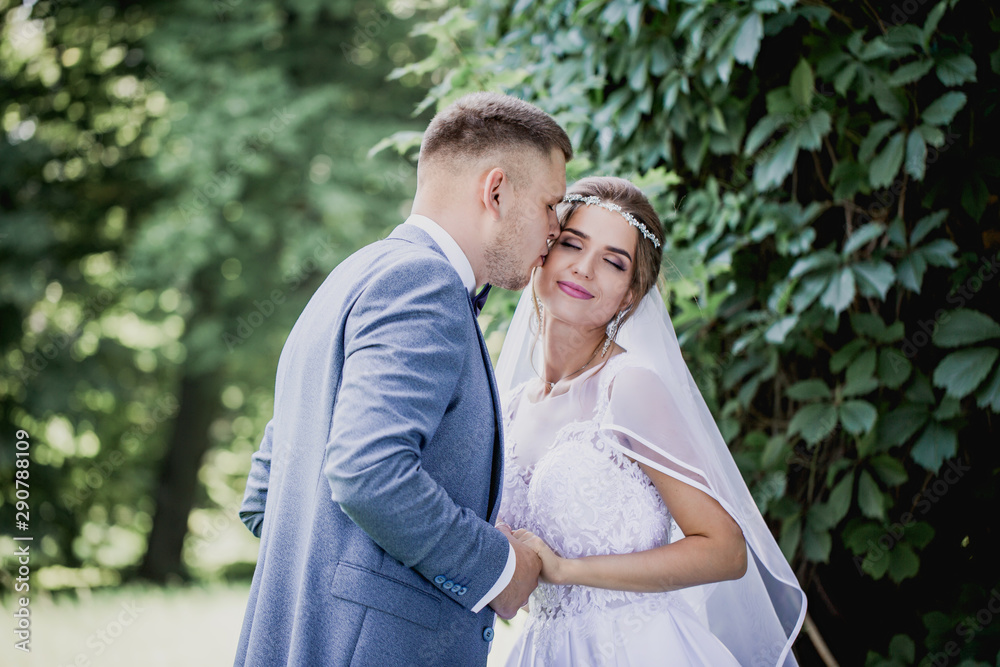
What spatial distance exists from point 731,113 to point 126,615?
17.8 feet

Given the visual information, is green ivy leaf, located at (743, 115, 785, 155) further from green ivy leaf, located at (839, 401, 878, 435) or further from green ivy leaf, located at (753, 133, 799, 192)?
green ivy leaf, located at (839, 401, 878, 435)

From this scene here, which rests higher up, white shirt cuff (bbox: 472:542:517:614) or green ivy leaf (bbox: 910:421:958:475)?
green ivy leaf (bbox: 910:421:958:475)

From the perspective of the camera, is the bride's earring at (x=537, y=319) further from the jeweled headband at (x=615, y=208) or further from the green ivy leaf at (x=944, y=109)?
the green ivy leaf at (x=944, y=109)

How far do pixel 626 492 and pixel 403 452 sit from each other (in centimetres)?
89

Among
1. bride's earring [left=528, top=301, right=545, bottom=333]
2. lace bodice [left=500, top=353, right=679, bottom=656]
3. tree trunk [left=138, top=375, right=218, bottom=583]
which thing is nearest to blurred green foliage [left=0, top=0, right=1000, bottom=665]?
bride's earring [left=528, top=301, right=545, bottom=333]

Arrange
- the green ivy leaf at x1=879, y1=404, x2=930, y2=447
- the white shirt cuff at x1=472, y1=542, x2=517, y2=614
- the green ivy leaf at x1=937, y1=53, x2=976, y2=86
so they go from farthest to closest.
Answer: the green ivy leaf at x1=879, y1=404, x2=930, y2=447 → the green ivy leaf at x1=937, y1=53, x2=976, y2=86 → the white shirt cuff at x1=472, y1=542, x2=517, y2=614

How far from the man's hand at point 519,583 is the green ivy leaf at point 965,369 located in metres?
1.47

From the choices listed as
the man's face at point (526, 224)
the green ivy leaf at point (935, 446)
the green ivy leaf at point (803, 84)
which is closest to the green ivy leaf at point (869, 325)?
the green ivy leaf at point (935, 446)

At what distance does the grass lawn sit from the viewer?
16.0 ft

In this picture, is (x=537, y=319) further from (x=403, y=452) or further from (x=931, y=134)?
(x=931, y=134)

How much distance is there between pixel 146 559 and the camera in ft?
32.1

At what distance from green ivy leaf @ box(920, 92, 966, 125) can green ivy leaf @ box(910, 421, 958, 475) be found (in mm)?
996

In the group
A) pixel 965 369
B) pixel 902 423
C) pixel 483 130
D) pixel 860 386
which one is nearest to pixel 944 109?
pixel 965 369

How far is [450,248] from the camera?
1.78 m
